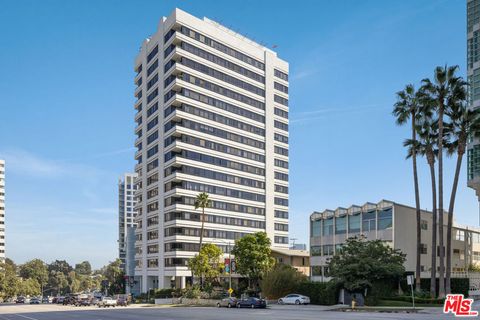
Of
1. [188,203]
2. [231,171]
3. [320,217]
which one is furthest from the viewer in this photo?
[231,171]

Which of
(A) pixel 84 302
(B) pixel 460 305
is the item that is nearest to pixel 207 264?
(A) pixel 84 302

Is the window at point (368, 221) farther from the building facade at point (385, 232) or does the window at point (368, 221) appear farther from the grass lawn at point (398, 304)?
the grass lawn at point (398, 304)

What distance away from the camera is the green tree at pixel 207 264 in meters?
93.2

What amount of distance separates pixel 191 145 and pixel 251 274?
114ft

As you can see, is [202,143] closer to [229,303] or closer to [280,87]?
[280,87]

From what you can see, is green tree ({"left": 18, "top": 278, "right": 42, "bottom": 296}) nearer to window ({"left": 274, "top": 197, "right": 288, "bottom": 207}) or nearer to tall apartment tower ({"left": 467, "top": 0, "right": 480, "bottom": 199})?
window ({"left": 274, "top": 197, "right": 288, "bottom": 207})

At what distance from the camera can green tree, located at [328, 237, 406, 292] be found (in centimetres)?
5812

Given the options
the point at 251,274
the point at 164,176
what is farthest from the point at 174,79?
the point at 251,274

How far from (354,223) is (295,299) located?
1981cm

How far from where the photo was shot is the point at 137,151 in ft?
441

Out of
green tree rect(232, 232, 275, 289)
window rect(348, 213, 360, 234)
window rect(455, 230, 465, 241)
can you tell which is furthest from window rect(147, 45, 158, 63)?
window rect(455, 230, 465, 241)

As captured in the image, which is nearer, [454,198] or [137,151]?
[454,198]

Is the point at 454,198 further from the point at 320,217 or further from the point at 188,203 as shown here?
the point at 188,203

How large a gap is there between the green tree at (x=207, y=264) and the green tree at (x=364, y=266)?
35778 millimetres
